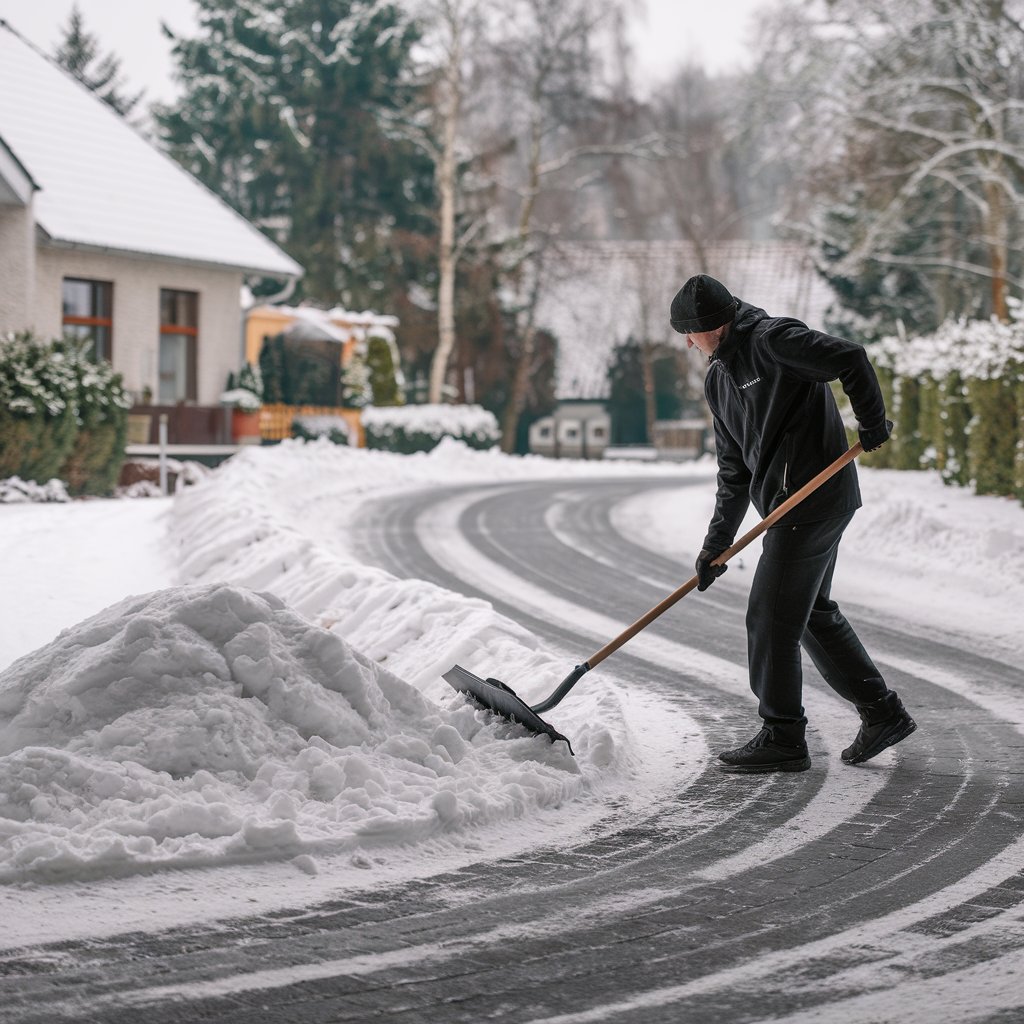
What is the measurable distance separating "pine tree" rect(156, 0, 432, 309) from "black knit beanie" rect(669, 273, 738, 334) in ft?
107

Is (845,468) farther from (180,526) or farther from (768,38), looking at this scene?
(768,38)

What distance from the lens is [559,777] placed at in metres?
4.86

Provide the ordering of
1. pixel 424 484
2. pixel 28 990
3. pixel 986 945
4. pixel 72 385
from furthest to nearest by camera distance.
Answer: pixel 424 484, pixel 72 385, pixel 986 945, pixel 28 990

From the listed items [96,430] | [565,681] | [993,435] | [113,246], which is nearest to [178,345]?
[113,246]

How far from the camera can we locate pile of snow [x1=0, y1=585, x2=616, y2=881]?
4.09 metres

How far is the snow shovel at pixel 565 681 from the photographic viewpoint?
5.06m

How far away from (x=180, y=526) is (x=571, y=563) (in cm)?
367

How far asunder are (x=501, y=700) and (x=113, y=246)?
18.5 metres

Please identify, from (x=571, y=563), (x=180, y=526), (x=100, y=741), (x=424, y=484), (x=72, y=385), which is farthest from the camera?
(x=424, y=484)

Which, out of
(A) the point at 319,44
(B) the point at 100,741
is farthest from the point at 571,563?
(A) the point at 319,44

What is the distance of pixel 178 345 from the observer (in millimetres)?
25031

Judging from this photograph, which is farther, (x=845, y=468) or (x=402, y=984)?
(x=845, y=468)

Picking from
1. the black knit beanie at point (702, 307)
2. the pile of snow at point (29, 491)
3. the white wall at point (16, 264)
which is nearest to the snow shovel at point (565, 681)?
the black knit beanie at point (702, 307)

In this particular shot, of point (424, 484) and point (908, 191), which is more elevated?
point (908, 191)
